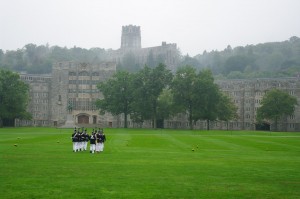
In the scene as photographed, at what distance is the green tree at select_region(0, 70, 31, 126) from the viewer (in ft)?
332

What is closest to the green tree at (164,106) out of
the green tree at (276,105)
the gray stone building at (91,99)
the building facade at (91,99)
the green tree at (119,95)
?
the green tree at (119,95)

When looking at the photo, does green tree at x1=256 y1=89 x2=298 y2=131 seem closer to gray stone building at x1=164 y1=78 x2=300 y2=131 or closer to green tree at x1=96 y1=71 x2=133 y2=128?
gray stone building at x1=164 y1=78 x2=300 y2=131

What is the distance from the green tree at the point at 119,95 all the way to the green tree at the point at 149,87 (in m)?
4.29

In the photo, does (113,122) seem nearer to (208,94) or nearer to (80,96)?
(80,96)

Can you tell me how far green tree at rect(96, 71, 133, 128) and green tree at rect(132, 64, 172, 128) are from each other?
4.29 meters

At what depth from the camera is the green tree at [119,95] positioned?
10856 centimetres

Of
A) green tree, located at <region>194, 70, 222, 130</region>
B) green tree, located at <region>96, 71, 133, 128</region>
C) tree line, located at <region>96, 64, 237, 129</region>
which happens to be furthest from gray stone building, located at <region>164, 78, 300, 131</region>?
green tree, located at <region>194, 70, 222, 130</region>

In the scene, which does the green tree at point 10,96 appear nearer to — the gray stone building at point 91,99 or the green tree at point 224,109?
the gray stone building at point 91,99

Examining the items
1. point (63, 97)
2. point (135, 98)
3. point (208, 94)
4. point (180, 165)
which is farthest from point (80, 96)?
point (180, 165)

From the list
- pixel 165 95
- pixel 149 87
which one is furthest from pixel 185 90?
pixel 165 95

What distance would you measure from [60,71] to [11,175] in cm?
11981

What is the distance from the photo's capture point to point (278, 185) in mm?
19891

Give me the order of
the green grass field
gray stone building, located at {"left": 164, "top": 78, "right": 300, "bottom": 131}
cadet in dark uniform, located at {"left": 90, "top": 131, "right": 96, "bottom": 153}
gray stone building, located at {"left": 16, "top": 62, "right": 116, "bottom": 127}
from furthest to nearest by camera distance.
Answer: gray stone building, located at {"left": 16, "top": 62, "right": 116, "bottom": 127} < gray stone building, located at {"left": 164, "top": 78, "right": 300, "bottom": 131} < cadet in dark uniform, located at {"left": 90, "top": 131, "right": 96, "bottom": 153} < the green grass field

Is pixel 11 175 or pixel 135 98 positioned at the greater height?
pixel 135 98
